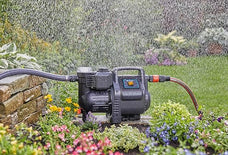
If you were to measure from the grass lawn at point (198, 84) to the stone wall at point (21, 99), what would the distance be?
4.46ft

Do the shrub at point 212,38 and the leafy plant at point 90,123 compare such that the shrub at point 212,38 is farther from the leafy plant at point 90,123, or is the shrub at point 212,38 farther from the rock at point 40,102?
the leafy plant at point 90,123

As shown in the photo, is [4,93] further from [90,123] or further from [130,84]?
[130,84]

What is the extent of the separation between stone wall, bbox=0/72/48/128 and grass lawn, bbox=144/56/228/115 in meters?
1.36

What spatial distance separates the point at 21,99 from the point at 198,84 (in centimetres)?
296

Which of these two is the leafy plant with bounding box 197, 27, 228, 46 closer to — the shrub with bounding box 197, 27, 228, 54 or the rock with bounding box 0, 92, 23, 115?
the shrub with bounding box 197, 27, 228, 54

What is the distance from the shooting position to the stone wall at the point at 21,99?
214 cm

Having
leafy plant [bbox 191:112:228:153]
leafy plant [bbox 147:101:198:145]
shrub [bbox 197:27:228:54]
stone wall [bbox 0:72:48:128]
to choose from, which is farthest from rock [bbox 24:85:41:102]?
shrub [bbox 197:27:228:54]

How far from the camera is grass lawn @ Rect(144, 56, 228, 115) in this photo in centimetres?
416

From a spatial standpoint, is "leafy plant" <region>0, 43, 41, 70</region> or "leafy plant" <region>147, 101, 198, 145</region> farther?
"leafy plant" <region>0, 43, 41, 70</region>

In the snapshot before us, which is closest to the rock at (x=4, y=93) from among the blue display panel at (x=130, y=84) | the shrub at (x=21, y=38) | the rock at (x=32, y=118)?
the rock at (x=32, y=118)

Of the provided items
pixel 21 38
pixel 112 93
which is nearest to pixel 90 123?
pixel 112 93

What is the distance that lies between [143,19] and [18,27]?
2.30 m

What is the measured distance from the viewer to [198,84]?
15.8 ft

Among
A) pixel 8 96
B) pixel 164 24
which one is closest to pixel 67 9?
pixel 164 24
